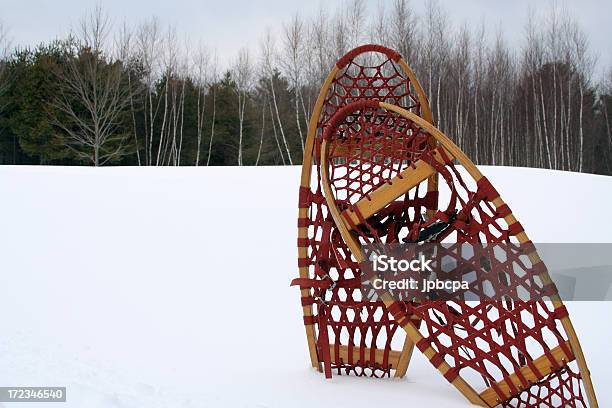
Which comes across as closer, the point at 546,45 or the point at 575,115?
the point at 546,45

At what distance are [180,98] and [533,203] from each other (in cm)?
1473

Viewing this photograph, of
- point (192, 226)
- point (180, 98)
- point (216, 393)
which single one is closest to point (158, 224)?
point (192, 226)

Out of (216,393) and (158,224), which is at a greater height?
(158,224)

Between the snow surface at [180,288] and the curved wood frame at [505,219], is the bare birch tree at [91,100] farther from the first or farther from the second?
the curved wood frame at [505,219]

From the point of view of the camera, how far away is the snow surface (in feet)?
9.91

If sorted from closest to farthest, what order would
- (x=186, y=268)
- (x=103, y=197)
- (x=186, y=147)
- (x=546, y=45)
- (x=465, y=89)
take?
(x=186, y=268) → (x=103, y=197) → (x=546, y=45) → (x=465, y=89) → (x=186, y=147)

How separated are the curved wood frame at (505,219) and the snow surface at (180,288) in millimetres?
128

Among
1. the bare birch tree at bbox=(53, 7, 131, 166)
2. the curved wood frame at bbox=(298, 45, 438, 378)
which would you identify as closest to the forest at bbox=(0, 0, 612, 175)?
the bare birch tree at bbox=(53, 7, 131, 166)

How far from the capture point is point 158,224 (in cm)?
668

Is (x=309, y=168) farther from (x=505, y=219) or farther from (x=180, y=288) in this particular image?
(x=180, y=288)

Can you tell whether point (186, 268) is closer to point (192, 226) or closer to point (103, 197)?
point (192, 226)

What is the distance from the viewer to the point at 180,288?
498cm

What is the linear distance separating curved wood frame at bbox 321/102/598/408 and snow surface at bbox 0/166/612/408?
0.13 meters

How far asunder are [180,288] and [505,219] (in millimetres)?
3130
